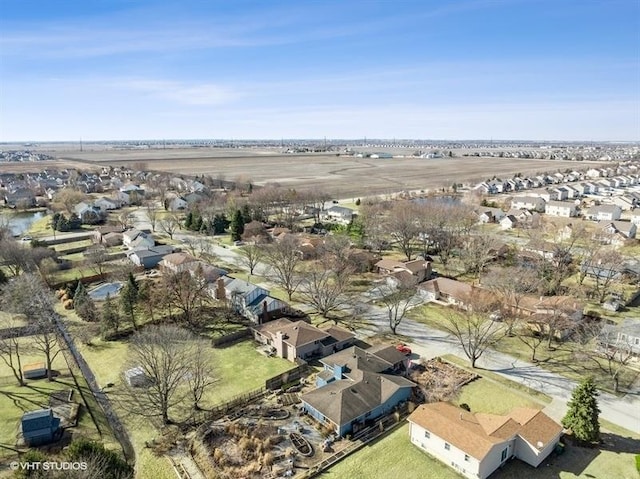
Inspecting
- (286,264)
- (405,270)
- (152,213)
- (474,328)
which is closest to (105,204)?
(152,213)

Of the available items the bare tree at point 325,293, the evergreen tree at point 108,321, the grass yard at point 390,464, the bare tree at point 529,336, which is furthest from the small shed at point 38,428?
the bare tree at point 529,336

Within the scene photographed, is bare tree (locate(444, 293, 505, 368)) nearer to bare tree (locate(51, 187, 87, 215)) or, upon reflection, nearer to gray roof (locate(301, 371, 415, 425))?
gray roof (locate(301, 371, 415, 425))

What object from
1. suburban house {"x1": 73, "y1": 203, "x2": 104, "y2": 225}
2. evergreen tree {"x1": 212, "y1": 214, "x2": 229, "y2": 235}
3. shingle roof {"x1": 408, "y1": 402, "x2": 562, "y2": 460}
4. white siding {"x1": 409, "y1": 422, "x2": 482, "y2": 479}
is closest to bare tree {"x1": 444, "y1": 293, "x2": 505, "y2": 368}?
shingle roof {"x1": 408, "y1": 402, "x2": 562, "y2": 460}

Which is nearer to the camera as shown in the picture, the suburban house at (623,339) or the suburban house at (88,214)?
the suburban house at (623,339)

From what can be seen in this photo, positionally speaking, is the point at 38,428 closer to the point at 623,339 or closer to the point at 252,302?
the point at 252,302

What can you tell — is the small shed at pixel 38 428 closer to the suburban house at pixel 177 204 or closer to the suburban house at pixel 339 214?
the suburban house at pixel 339 214
